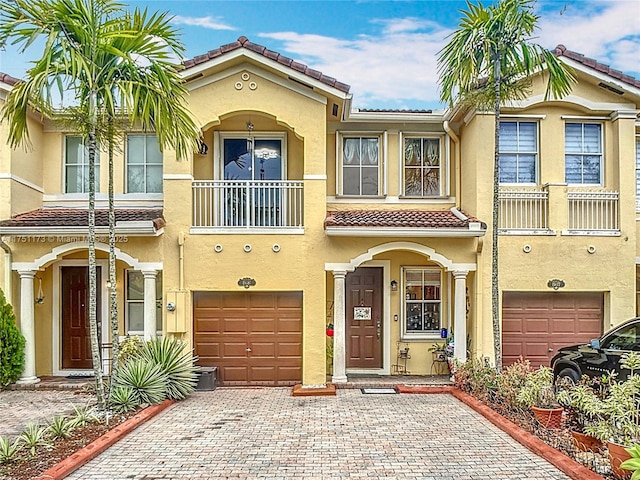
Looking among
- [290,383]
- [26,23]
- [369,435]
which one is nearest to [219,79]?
[26,23]

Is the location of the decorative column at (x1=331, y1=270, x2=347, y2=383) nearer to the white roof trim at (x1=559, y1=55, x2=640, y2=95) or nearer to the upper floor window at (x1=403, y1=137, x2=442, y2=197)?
the upper floor window at (x1=403, y1=137, x2=442, y2=197)

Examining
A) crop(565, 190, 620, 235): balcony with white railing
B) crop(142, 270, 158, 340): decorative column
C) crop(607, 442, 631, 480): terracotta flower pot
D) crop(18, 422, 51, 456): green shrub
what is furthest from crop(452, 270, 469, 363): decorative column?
crop(18, 422, 51, 456): green shrub

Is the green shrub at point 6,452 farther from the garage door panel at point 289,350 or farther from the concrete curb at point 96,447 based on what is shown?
the garage door panel at point 289,350

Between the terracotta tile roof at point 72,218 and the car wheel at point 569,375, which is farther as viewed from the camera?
the terracotta tile roof at point 72,218

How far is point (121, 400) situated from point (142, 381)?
0.55 m

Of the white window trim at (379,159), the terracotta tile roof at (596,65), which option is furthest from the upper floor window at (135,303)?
the terracotta tile roof at (596,65)

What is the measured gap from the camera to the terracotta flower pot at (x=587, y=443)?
6871mm

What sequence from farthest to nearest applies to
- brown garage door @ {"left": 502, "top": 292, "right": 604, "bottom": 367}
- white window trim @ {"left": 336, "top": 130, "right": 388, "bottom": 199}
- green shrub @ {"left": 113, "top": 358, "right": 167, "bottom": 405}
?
white window trim @ {"left": 336, "top": 130, "right": 388, "bottom": 199}, brown garage door @ {"left": 502, "top": 292, "right": 604, "bottom": 367}, green shrub @ {"left": 113, "top": 358, "right": 167, "bottom": 405}

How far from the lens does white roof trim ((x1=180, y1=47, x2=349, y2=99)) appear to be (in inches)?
447

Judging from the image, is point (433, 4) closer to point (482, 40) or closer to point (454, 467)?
point (482, 40)

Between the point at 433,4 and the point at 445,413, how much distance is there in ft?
46.4

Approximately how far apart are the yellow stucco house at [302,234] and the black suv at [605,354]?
2.15 meters

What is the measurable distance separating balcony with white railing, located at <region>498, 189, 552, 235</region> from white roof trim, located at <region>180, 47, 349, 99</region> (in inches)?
182

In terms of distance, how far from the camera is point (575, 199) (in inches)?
479
